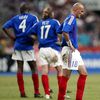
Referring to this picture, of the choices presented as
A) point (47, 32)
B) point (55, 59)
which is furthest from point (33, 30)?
point (55, 59)

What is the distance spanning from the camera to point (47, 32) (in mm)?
Answer: 16203

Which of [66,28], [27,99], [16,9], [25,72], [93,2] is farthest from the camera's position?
[93,2]

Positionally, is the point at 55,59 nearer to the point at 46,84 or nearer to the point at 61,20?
the point at 46,84

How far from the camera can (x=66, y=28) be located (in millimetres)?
13883

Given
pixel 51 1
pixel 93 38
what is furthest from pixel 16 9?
pixel 93 38

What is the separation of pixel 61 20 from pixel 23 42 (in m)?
17.8

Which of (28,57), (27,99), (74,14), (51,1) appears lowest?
(27,99)

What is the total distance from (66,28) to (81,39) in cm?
2126

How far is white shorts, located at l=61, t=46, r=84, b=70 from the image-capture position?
13.9 m

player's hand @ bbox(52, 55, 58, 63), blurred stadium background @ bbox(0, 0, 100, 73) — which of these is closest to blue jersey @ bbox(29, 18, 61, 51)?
player's hand @ bbox(52, 55, 58, 63)

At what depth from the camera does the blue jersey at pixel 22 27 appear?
54.9 ft

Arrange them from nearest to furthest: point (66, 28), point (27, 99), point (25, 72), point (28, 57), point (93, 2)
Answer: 1. point (66, 28)
2. point (27, 99)
3. point (28, 57)
4. point (25, 72)
5. point (93, 2)

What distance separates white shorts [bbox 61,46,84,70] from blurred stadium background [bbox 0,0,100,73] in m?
17.5

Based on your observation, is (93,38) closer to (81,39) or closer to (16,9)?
(81,39)
